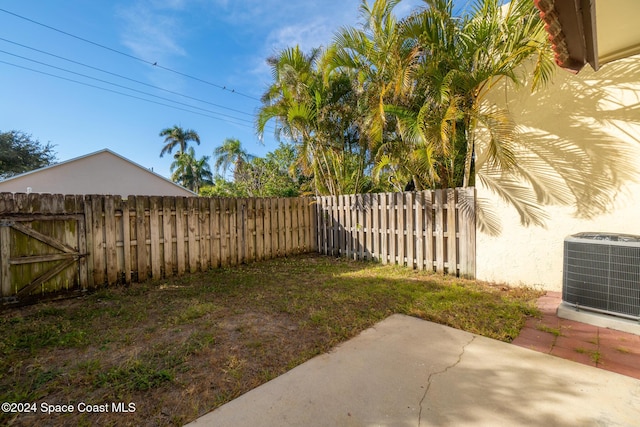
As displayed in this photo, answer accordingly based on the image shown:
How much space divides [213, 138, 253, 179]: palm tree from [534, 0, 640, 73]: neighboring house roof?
2033cm

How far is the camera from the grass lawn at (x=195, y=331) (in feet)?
5.82

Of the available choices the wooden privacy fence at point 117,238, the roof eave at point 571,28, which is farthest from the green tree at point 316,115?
the roof eave at point 571,28

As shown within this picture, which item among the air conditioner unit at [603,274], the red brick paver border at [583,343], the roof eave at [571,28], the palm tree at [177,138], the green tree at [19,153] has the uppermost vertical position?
the palm tree at [177,138]

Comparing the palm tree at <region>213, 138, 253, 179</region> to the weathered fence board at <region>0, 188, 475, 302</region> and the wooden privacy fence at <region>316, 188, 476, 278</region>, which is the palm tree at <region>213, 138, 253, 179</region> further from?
the wooden privacy fence at <region>316, 188, 476, 278</region>

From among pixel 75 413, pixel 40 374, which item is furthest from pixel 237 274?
pixel 75 413

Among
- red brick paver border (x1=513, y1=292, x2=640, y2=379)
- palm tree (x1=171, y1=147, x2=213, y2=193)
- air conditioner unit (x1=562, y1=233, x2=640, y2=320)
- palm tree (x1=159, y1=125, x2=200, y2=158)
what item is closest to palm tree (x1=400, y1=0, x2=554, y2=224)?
air conditioner unit (x1=562, y1=233, x2=640, y2=320)

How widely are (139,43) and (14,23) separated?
3562mm

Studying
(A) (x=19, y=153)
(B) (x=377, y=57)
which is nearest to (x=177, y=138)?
(A) (x=19, y=153)

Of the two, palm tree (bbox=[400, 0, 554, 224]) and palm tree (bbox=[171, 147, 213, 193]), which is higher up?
palm tree (bbox=[171, 147, 213, 193])

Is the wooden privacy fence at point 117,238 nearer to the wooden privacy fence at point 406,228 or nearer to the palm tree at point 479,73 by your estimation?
the wooden privacy fence at point 406,228

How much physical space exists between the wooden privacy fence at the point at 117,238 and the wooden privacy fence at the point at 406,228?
5.37 feet

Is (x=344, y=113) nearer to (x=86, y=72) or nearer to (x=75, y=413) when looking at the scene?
(x=75, y=413)

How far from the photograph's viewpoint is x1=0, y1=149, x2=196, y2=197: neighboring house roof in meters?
11.9

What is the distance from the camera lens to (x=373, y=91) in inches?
205
